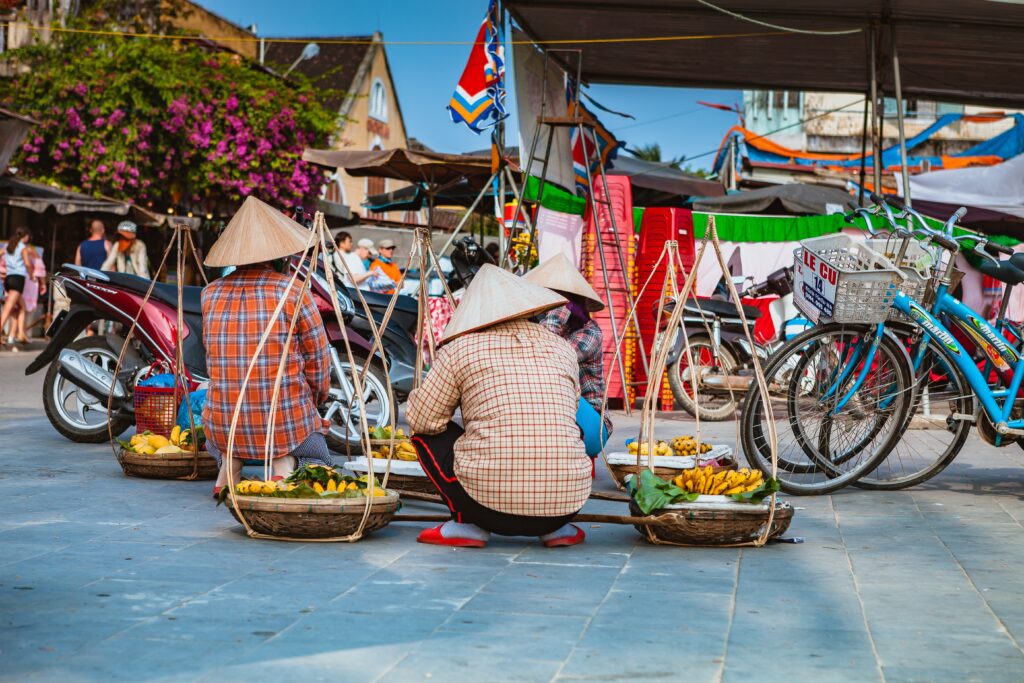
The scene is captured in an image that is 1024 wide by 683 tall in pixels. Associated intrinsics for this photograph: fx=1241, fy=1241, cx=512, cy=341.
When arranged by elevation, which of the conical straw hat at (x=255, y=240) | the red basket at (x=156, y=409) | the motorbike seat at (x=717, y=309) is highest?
the conical straw hat at (x=255, y=240)

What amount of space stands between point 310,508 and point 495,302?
111 centimetres

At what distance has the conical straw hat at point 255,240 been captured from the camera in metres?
6.07

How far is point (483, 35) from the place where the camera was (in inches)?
398

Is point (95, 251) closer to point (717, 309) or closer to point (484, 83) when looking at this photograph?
point (484, 83)

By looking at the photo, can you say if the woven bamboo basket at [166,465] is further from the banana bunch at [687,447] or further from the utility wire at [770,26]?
the utility wire at [770,26]

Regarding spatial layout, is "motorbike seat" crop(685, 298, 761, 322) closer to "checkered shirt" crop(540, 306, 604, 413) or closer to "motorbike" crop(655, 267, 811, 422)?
"motorbike" crop(655, 267, 811, 422)

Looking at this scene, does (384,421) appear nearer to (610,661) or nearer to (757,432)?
(757,432)

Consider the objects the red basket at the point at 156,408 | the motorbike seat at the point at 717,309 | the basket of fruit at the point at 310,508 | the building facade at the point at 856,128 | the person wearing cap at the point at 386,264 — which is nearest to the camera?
the basket of fruit at the point at 310,508

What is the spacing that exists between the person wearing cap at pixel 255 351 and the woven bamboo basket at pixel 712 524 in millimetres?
1861

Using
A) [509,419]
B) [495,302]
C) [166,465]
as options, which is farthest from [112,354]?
[509,419]

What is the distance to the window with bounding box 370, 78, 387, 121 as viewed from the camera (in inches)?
1676

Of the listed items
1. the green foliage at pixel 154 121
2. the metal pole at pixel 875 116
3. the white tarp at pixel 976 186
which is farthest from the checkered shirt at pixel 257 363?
the green foliage at pixel 154 121

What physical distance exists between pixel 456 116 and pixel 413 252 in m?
3.40

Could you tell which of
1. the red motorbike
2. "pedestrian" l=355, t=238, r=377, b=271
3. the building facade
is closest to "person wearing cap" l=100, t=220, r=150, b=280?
"pedestrian" l=355, t=238, r=377, b=271
